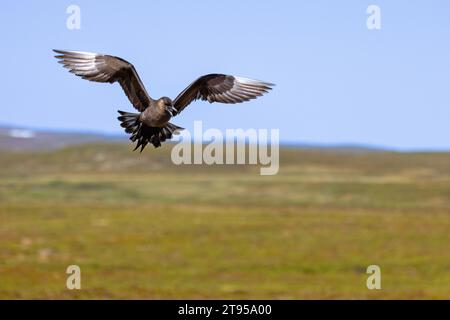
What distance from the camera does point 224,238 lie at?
64.4m

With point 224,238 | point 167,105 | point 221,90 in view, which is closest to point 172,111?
point 167,105

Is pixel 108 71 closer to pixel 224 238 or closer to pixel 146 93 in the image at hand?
pixel 146 93

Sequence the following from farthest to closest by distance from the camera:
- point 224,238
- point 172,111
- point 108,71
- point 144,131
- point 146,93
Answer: point 224,238 → point 108,71 → point 146,93 → point 144,131 → point 172,111

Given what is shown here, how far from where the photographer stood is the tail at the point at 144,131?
8539 millimetres

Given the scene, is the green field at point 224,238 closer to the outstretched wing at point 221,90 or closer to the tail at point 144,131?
the outstretched wing at point 221,90

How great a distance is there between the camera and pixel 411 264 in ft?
177

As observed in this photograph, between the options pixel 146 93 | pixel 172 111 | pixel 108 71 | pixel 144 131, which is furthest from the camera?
pixel 108 71

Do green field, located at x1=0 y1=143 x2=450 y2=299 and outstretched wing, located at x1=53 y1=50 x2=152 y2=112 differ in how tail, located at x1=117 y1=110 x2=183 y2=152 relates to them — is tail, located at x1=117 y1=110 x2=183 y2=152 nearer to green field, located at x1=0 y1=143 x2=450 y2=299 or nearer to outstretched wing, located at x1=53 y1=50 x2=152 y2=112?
outstretched wing, located at x1=53 y1=50 x2=152 y2=112

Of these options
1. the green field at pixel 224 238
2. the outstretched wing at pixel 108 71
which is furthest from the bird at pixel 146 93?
the green field at pixel 224 238

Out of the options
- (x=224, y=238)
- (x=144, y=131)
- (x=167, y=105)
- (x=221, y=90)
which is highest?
(x=224, y=238)

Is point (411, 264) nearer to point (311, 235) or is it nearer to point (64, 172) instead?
point (311, 235)

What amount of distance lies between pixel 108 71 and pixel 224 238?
55338 mm

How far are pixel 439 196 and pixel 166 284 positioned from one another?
66698 mm

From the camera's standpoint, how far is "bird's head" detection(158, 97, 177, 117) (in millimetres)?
8430
